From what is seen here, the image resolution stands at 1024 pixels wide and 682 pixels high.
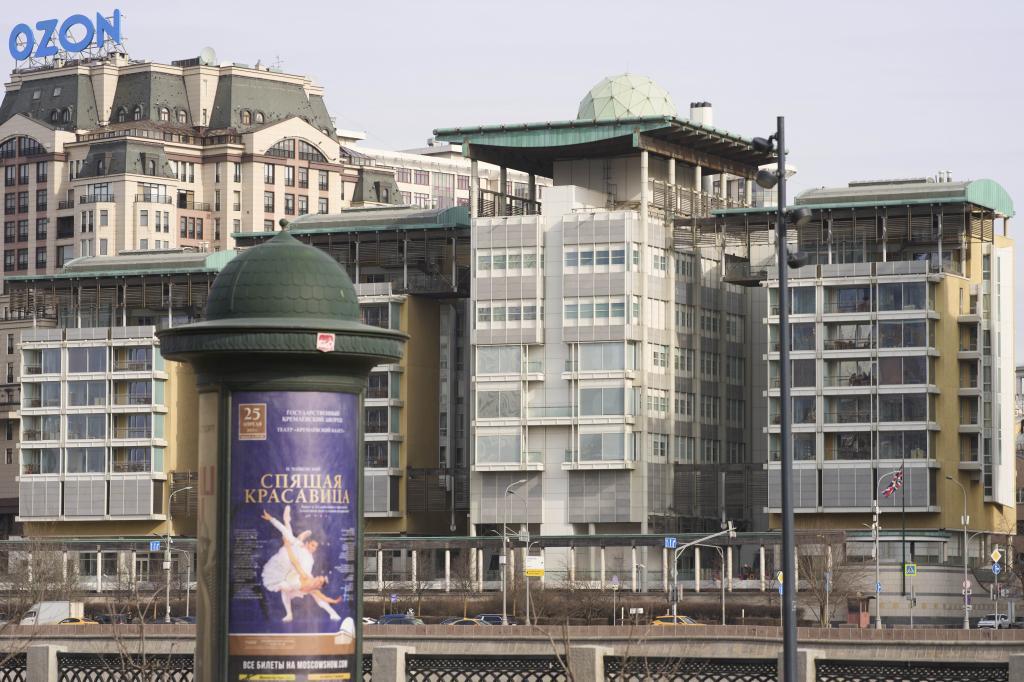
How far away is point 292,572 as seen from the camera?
101 ft

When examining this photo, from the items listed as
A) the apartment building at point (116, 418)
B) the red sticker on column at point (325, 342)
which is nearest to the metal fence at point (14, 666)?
the red sticker on column at point (325, 342)

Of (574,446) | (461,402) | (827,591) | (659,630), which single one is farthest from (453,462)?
(659,630)

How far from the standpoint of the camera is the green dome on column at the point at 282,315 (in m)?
31.2

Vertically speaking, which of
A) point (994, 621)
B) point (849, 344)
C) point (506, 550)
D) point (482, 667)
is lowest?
point (994, 621)

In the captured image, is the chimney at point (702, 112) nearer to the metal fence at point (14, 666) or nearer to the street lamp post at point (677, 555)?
the street lamp post at point (677, 555)

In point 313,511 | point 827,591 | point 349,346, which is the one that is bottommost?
point 827,591

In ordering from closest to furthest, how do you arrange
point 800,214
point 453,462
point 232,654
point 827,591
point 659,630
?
1. point 232,654
2. point 800,214
3. point 659,630
4. point 827,591
5. point 453,462

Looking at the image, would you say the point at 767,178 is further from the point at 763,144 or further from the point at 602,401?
the point at 602,401

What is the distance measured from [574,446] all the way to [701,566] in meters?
12.1

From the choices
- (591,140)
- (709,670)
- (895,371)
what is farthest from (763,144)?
(591,140)

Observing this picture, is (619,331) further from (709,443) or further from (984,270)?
(984,270)

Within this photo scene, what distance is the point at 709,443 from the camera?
158375mm

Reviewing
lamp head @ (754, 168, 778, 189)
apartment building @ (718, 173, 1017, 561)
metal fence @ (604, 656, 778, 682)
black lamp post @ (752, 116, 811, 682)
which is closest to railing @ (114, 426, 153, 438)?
apartment building @ (718, 173, 1017, 561)

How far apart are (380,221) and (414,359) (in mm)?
11896
